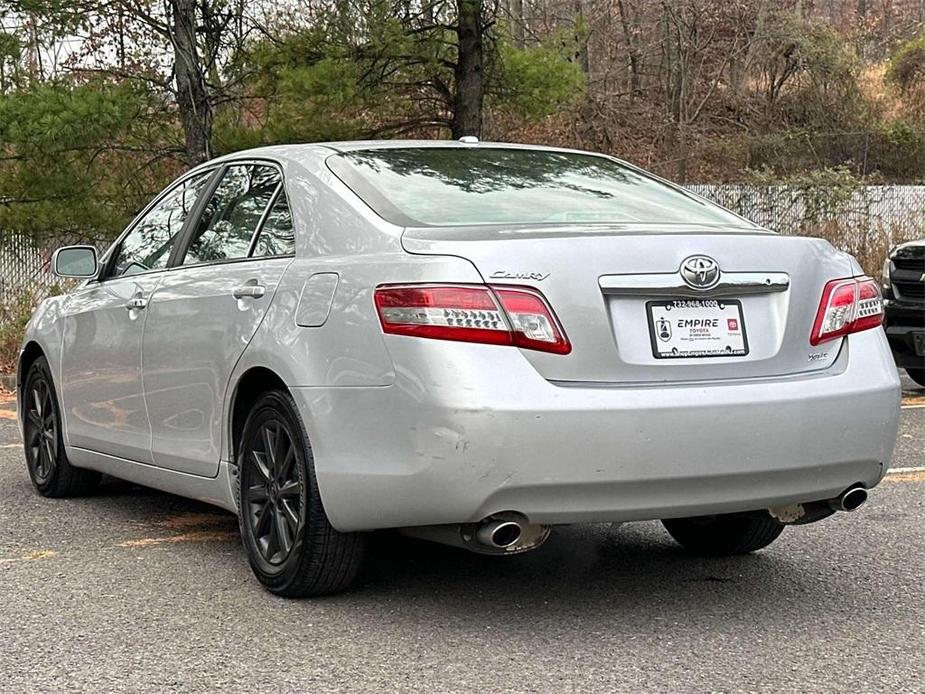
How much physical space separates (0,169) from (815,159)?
21.1m

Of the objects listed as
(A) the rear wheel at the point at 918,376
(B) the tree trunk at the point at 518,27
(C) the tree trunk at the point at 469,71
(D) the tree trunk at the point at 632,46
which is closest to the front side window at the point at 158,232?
(A) the rear wheel at the point at 918,376

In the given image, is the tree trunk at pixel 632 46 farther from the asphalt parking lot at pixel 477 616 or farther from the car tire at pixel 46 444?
the asphalt parking lot at pixel 477 616

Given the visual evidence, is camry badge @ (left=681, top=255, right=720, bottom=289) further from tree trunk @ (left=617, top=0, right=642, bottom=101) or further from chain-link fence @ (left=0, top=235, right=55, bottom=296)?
tree trunk @ (left=617, top=0, right=642, bottom=101)

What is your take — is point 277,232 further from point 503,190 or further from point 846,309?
point 846,309

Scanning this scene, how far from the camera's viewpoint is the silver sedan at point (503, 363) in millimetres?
3994

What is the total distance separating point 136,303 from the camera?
5.73 meters

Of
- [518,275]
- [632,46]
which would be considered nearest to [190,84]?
[518,275]

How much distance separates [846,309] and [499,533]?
4.41 ft

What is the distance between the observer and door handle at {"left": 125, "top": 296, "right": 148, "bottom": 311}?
5664 millimetres

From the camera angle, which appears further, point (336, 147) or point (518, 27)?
point (518, 27)

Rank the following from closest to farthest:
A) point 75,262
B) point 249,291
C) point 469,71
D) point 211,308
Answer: point 249,291 → point 211,308 → point 75,262 → point 469,71

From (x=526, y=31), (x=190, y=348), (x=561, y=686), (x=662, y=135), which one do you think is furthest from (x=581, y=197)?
(x=662, y=135)

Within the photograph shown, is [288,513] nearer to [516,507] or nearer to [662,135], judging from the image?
[516,507]

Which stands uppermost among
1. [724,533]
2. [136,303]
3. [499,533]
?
[136,303]
